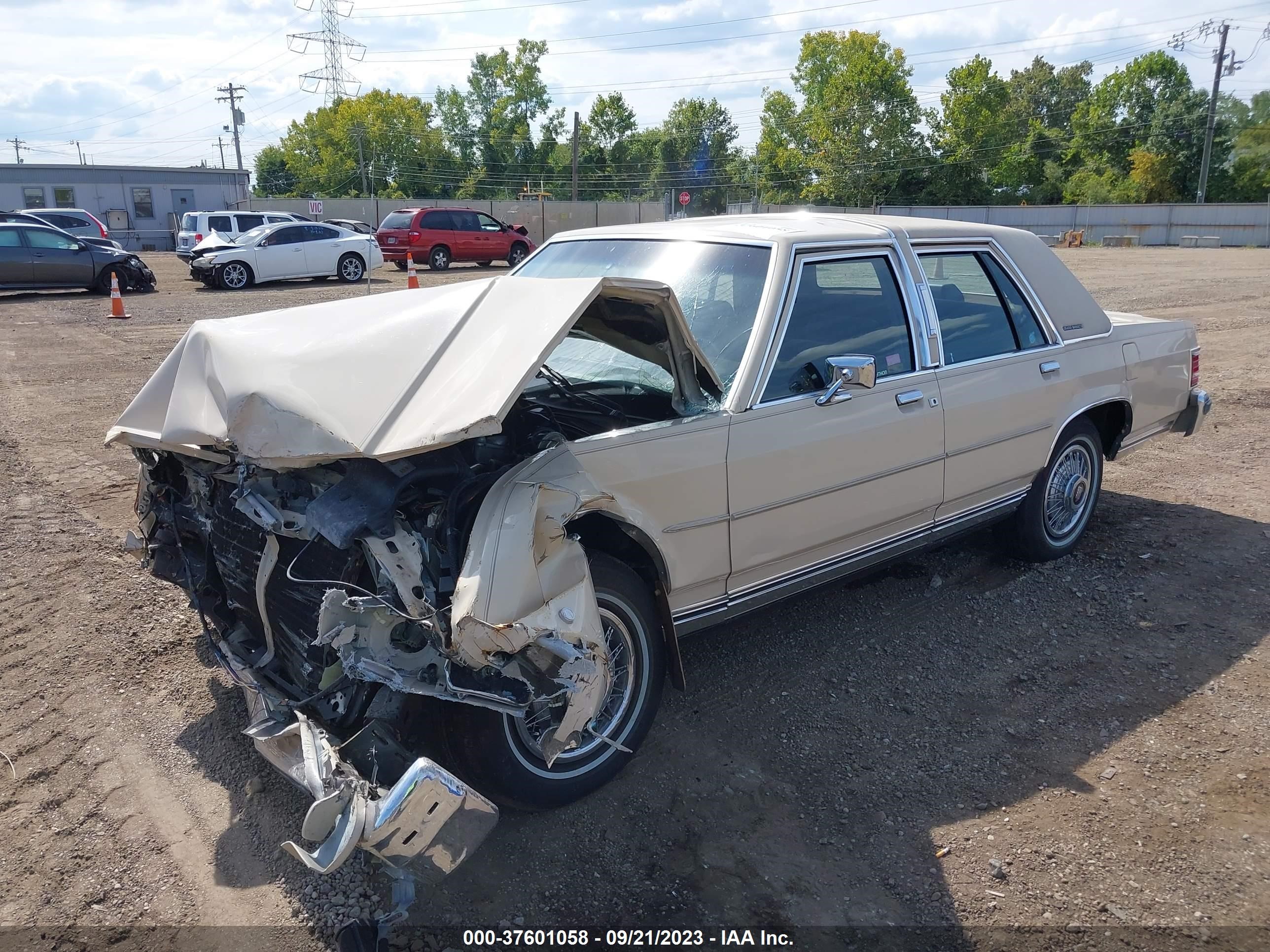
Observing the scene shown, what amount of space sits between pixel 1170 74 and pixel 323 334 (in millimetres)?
90785

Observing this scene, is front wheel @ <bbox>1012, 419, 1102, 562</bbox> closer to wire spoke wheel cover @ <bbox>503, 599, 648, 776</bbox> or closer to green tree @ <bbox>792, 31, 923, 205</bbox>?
wire spoke wheel cover @ <bbox>503, 599, 648, 776</bbox>

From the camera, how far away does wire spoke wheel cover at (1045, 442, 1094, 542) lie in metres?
5.03

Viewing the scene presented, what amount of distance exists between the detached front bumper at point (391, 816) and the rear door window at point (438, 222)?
25.7 m

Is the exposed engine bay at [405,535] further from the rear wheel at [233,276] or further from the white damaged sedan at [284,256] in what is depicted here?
the rear wheel at [233,276]

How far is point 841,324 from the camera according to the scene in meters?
3.97

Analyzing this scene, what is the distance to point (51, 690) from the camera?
12.3 feet

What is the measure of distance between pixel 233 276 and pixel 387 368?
2041 centimetres

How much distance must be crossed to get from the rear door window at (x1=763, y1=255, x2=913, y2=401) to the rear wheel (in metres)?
20.0

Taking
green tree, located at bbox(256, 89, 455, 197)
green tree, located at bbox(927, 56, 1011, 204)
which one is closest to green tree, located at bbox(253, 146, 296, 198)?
green tree, located at bbox(256, 89, 455, 197)

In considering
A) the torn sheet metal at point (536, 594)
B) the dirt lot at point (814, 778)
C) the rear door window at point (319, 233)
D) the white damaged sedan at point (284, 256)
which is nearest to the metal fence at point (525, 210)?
the white damaged sedan at point (284, 256)

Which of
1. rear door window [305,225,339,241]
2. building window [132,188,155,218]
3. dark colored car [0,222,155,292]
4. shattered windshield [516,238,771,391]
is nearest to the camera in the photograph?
A: shattered windshield [516,238,771,391]

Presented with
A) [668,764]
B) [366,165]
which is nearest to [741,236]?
[668,764]

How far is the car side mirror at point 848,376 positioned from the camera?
3.48m

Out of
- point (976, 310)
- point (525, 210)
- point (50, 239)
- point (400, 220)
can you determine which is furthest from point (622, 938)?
point (525, 210)
